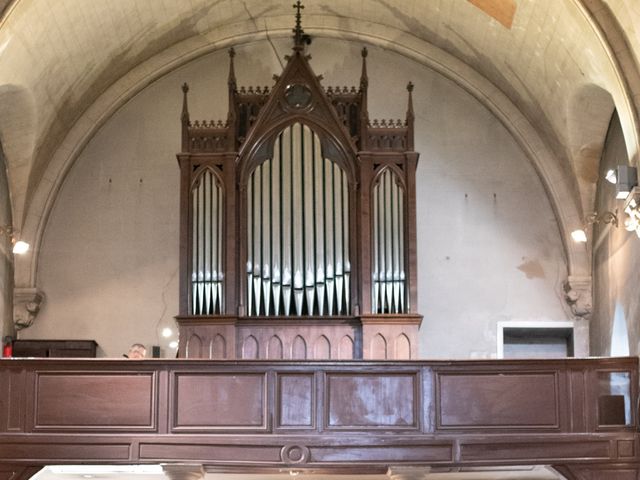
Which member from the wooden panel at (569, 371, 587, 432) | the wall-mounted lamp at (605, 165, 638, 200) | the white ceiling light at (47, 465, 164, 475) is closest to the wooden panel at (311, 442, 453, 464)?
the wooden panel at (569, 371, 587, 432)

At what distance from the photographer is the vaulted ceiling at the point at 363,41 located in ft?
48.6

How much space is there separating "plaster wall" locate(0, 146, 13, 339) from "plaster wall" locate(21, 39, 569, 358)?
1.19 feet

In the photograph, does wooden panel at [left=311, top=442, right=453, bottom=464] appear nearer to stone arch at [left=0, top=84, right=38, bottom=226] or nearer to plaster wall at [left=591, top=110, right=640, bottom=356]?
plaster wall at [left=591, top=110, right=640, bottom=356]

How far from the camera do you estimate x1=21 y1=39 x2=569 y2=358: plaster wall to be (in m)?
17.4

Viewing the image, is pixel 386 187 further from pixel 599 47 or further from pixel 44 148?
pixel 44 148

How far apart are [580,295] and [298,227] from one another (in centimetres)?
352

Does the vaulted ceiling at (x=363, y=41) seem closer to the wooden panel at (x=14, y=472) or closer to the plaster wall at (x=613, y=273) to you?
the plaster wall at (x=613, y=273)

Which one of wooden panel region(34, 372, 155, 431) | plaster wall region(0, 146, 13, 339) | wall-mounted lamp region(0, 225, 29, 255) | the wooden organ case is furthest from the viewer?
plaster wall region(0, 146, 13, 339)

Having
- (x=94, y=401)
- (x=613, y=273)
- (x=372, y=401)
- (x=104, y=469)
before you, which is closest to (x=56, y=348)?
(x=104, y=469)

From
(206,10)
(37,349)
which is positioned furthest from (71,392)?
(206,10)

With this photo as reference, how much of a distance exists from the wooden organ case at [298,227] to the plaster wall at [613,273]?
7.10ft

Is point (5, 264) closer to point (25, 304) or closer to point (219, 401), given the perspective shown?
point (25, 304)

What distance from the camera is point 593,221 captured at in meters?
14.8

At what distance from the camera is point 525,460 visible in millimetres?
14156
